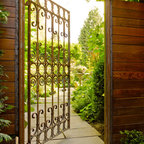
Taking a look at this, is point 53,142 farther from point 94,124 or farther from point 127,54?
point 127,54

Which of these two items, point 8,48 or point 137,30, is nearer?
point 8,48

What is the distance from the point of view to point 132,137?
2.13 metres

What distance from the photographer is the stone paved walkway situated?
258 cm

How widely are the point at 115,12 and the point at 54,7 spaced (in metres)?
0.97

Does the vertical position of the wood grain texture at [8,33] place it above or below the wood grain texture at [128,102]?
above

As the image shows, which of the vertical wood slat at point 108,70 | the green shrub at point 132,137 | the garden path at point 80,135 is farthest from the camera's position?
the garden path at point 80,135

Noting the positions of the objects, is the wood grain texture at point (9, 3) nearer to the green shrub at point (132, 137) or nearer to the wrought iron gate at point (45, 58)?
the wrought iron gate at point (45, 58)

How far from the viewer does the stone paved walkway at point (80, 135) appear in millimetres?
2576

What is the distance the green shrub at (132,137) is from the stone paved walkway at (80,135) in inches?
17.7

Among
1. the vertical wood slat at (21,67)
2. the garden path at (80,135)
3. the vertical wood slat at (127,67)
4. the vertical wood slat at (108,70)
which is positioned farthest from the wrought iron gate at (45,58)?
the vertical wood slat at (127,67)

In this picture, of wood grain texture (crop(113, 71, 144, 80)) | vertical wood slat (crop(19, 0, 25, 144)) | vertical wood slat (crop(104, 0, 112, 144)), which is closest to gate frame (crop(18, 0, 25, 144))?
vertical wood slat (crop(19, 0, 25, 144))

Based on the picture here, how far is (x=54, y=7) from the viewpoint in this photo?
261 centimetres

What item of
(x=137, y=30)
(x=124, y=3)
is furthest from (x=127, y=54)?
(x=124, y=3)

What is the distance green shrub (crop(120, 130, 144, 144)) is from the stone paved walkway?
17.7 inches
